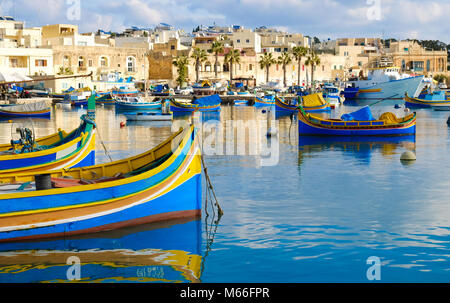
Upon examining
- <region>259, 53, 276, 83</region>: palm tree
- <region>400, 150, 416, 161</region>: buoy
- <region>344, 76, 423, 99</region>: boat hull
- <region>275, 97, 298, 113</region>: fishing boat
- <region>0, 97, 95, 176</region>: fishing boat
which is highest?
<region>259, 53, 276, 83</region>: palm tree

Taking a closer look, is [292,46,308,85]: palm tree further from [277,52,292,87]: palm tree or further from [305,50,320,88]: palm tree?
[305,50,320,88]: palm tree

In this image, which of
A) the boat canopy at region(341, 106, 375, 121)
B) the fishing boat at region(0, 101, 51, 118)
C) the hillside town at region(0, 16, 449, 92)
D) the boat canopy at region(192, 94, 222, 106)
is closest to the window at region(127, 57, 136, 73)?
the hillside town at region(0, 16, 449, 92)

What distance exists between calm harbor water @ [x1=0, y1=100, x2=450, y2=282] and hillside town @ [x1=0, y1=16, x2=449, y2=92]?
5683 centimetres

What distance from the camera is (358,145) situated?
3203cm

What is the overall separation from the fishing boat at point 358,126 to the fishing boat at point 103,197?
2041 cm

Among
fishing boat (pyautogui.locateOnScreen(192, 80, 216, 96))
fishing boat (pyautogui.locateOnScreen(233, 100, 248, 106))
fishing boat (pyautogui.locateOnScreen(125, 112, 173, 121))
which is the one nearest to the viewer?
fishing boat (pyautogui.locateOnScreen(125, 112, 173, 121))

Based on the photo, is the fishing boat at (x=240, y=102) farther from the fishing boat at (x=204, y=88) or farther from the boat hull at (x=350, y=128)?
the boat hull at (x=350, y=128)

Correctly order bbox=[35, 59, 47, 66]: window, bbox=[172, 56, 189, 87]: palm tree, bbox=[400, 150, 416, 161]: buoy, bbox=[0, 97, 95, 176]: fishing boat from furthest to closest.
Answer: bbox=[172, 56, 189, 87]: palm tree < bbox=[35, 59, 47, 66]: window < bbox=[400, 150, 416, 161]: buoy < bbox=[0, 97, 95, 176]: fishing boat

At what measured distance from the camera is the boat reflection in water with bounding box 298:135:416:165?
28.9 meters

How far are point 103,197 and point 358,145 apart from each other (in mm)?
20766

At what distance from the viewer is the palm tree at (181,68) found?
93.7 m

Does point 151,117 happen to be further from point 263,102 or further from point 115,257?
point 115,257

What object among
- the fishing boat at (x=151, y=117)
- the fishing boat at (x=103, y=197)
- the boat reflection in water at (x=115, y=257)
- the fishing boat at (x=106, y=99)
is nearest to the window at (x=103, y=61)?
the fishing boat at (x=106, y=99)

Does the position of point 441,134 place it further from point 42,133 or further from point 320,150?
point 42,133
